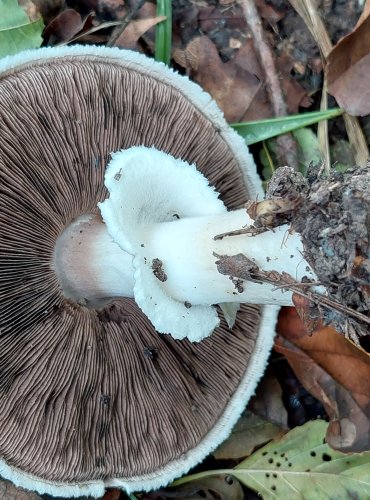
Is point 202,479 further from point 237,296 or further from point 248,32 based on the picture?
point 248,32

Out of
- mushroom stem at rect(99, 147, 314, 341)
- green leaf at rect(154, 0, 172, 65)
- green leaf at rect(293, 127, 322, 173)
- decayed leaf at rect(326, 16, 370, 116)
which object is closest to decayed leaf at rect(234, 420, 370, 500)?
mushroom stem at rect(99, 147, 314, 341)

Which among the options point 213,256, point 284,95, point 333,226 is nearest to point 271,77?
point 284,95

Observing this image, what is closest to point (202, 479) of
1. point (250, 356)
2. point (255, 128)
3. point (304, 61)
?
point (250, 356)

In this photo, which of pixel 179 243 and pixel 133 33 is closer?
pixel 179 243

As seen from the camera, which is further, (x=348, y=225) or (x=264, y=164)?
(x=264, y=164)

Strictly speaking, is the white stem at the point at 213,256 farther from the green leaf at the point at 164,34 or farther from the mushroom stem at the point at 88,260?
the green leaf at the point at 164,34

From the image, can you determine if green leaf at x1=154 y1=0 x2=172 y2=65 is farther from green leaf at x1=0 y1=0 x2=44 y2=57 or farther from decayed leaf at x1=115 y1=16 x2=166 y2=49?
green leaf at x1=0 y1=0 x2=44 y2=57

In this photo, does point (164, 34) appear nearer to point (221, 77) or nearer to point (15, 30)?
point (221, 77)

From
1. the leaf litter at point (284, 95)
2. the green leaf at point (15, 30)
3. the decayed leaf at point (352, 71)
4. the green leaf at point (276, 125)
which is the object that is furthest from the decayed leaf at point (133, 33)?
the decayed leaf at point (352, 71)
